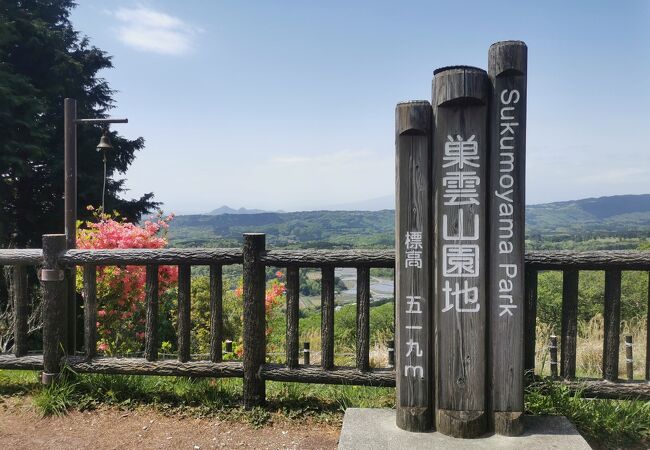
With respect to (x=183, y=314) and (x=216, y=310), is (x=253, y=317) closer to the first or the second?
(x=216, y=310)

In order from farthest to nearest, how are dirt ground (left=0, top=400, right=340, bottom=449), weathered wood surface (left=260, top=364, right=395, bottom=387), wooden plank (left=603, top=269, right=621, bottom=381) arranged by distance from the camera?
weathered wood surface (left=260, top=364, right=395, bottom=387)
wooden plank (left=603, top=269, right=621, bottom=381)
dirt ground (left=0, top=400, right=340, bottom=449)

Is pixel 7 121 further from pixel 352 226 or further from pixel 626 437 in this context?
pixel 352 226

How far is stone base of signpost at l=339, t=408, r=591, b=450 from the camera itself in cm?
257

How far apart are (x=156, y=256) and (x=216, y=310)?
68 cm

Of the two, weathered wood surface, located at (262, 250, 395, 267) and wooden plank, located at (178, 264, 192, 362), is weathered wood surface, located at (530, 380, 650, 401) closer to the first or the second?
weathered wood surface, located at (262, 250, 395, 267)

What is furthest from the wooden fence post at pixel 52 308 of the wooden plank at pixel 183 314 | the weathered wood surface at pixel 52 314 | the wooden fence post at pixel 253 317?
the wooden fence post at pixel 253 317

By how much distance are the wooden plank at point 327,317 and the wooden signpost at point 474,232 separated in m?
1.03

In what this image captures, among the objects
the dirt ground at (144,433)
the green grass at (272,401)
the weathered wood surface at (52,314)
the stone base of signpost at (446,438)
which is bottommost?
the dirt ground at (144,433)

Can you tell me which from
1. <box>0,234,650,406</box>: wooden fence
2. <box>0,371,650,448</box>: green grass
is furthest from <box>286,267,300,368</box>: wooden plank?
<box>0,371,650,448</box>: green grass

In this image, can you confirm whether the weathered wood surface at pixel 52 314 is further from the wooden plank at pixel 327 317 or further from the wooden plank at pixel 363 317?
the wooden plank at pixel 363 317

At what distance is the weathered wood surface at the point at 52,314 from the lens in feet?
13.2

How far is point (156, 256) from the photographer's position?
388cm

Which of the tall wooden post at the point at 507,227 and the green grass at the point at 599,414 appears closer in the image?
the tall wooden post at the point at 507,227

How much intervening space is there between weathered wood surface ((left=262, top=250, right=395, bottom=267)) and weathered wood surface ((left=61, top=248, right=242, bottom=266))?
0.32 m
